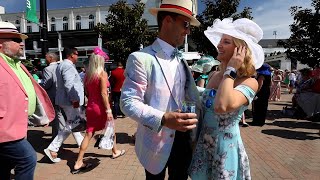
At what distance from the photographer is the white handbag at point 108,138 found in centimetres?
468

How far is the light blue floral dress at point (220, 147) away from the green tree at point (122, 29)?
605 inches

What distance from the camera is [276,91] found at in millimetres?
15984

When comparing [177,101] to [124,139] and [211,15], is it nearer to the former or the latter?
[124,139]

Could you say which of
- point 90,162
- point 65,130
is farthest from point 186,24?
point 65,130

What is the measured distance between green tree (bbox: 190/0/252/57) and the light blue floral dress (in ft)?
29.4

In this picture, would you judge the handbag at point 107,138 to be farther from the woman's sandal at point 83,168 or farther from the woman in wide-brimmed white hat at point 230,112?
the woman in wide-brimmed white hat at point 230,112

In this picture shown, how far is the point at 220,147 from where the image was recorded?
7.11 feet

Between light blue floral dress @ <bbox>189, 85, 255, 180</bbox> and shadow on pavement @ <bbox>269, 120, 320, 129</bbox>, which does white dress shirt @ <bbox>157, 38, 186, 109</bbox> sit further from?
shadow on pavement @ <bbox>269, 120, 320, 129</bbox>

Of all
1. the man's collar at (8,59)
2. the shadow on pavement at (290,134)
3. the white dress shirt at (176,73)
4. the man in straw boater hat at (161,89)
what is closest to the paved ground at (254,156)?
the shadow on pavement at (290,134)

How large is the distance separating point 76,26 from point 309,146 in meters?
58.1

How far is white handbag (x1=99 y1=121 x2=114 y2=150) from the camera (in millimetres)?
4684

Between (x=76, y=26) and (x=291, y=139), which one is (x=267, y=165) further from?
(x=76, y=26)

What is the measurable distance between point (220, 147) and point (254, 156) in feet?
11.8

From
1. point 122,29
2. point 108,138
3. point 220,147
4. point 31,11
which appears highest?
point 122,29
